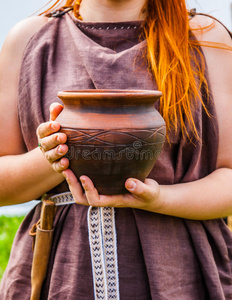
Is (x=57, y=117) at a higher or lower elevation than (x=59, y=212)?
higher

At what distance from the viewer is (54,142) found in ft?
3.96

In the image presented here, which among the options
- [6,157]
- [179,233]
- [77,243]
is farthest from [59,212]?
[179,233]

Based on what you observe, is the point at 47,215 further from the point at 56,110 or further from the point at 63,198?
the point at 56,110

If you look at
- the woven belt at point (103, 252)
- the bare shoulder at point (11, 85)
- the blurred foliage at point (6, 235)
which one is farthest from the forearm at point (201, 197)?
the blurred foliage at point (6, 235)

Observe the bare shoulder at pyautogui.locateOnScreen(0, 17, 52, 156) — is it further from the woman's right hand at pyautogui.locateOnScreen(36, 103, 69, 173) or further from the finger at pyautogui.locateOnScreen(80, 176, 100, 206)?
the finger at pyautogui.locateOnScreen(80, 176, 100, 206)

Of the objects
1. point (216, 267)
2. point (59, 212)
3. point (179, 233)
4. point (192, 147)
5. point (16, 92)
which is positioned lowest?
point (216, 267)

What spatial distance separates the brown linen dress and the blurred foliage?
76.7 inches

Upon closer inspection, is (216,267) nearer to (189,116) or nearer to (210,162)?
(210,162)

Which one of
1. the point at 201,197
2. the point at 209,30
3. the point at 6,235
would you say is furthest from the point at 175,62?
the point at 6,235

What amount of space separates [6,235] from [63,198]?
8.18 feet

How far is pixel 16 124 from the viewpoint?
164 centimetres

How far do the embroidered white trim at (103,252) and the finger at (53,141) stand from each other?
32cm

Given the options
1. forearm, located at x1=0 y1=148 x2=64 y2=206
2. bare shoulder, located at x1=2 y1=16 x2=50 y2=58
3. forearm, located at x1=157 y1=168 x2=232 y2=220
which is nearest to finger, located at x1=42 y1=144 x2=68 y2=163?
forearm, located at x1=0 y1=148 x2=64 y2=206

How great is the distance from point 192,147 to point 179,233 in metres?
0.30
